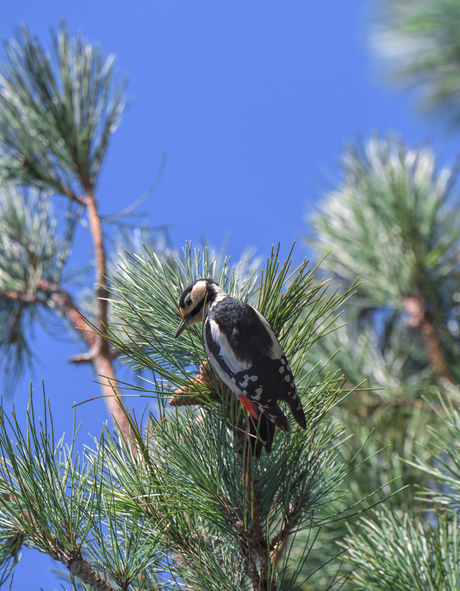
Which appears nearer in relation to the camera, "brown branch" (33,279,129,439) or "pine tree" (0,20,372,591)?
"pine tree" (0,20,372,591)

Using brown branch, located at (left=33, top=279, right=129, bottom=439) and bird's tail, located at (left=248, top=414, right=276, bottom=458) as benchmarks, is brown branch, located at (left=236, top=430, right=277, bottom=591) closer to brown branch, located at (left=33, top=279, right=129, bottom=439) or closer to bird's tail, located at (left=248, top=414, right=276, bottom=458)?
bird's tail, located at (left=248, top=414, right=276, bottom=458)

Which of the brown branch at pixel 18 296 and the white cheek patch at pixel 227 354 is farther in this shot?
the brown branch at pixel 18 296

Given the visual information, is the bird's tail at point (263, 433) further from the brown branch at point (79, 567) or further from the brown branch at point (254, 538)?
the brown branch at point (79, 567)

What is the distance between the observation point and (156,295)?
709 mm

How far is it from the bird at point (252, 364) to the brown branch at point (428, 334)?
2.59 ft

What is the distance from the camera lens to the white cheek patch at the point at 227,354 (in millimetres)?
569

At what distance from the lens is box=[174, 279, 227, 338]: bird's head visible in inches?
26.0

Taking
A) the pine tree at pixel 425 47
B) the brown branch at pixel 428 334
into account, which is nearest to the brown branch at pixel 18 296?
the brown branch at pixel 428 334

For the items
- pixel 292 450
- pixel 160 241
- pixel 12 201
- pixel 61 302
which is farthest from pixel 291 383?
pixel 12 201

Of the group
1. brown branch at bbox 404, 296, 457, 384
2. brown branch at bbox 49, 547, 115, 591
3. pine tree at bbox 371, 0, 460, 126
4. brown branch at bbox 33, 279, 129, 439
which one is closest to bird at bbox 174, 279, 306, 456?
brown branch at bbox 49, 547, 115, 591

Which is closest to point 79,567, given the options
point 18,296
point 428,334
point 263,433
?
point 263,433

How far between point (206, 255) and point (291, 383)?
278mm

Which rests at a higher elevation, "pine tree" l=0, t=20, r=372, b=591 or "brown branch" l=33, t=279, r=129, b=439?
"brown branch" l=33, t=279, r=129, b=439

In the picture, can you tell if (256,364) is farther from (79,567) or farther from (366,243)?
(366,243)
